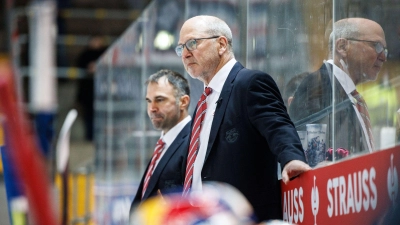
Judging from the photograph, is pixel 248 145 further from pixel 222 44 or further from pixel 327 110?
pixel 222 44

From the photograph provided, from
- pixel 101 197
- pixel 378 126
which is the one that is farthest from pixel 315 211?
pixel 101 197

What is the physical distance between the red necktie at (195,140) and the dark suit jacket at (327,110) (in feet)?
1.43

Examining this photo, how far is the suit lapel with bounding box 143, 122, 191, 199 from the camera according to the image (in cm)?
473

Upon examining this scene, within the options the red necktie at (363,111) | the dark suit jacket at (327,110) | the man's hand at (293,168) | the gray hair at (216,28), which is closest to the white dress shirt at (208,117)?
the gray hair at (216,28)

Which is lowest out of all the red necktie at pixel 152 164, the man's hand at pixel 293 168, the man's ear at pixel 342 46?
the red necktie at pixel 152 164

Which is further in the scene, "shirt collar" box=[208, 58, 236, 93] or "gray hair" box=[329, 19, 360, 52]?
"shirt collar" box=[208, 58, 236, 93]

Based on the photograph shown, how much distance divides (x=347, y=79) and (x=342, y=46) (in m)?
0.13

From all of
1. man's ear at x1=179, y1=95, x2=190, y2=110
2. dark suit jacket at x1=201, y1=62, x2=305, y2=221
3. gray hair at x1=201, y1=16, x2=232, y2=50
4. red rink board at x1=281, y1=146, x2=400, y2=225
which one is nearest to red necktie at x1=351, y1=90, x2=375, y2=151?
red rink board at x1=281, y1=146, x2=400, y2=225

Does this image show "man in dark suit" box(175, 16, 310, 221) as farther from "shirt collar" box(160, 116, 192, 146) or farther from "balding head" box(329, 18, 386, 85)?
"shirt collar" box(160, 116, 192, 146)

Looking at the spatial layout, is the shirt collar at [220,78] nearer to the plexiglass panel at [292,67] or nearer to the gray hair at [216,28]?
the gray hair at [216,28]

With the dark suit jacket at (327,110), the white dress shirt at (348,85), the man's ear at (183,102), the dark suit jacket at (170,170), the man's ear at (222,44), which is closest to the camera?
the white dress shirt at (348,85)

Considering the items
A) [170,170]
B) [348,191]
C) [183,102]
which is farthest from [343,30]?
[183,102]

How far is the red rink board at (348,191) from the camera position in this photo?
8.47 feet

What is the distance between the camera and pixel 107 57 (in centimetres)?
927
